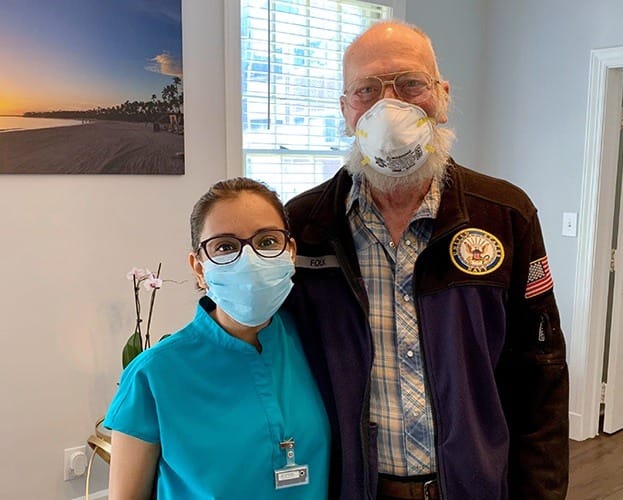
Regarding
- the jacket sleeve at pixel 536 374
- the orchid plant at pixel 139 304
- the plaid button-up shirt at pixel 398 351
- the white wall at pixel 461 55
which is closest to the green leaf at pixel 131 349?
the orchid plant at pixel 139 304

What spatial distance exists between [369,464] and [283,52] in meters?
2.24

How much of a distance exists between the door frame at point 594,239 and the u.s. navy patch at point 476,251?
2385mm

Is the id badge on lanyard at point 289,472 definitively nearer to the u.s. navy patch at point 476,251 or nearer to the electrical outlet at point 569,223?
the u.s. navy patch at point 476,251

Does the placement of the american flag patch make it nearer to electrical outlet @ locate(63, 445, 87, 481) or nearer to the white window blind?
the white window blind

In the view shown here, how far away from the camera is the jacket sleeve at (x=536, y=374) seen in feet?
4.11

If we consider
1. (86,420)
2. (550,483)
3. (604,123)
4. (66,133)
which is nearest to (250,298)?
(550,483)

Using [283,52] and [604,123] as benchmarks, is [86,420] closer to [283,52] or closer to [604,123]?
[283,52]

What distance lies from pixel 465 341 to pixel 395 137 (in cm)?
41

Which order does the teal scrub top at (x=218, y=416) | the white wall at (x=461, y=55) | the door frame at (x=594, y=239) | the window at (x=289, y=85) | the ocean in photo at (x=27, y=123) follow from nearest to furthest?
the teal scrub top at (x=218, y=416) < the ocean in photo at (x=27, y=123) < the window at (x=289, y=85) < the door frame at (x=594, y=239) < the white wall at (x=461, y=55)

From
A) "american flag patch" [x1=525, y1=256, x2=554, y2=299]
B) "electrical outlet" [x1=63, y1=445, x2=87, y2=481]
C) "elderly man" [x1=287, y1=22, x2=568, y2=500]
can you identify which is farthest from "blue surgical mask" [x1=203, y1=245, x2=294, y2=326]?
"electrical outlet" [x1=63, y1=445, x2=87, y2=481]

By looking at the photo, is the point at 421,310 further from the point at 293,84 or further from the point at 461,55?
the point at 461,55

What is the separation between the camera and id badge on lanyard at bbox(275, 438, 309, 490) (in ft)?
3.58

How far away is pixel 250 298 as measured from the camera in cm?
111

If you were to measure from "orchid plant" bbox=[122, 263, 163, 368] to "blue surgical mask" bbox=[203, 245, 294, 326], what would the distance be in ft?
4.23
